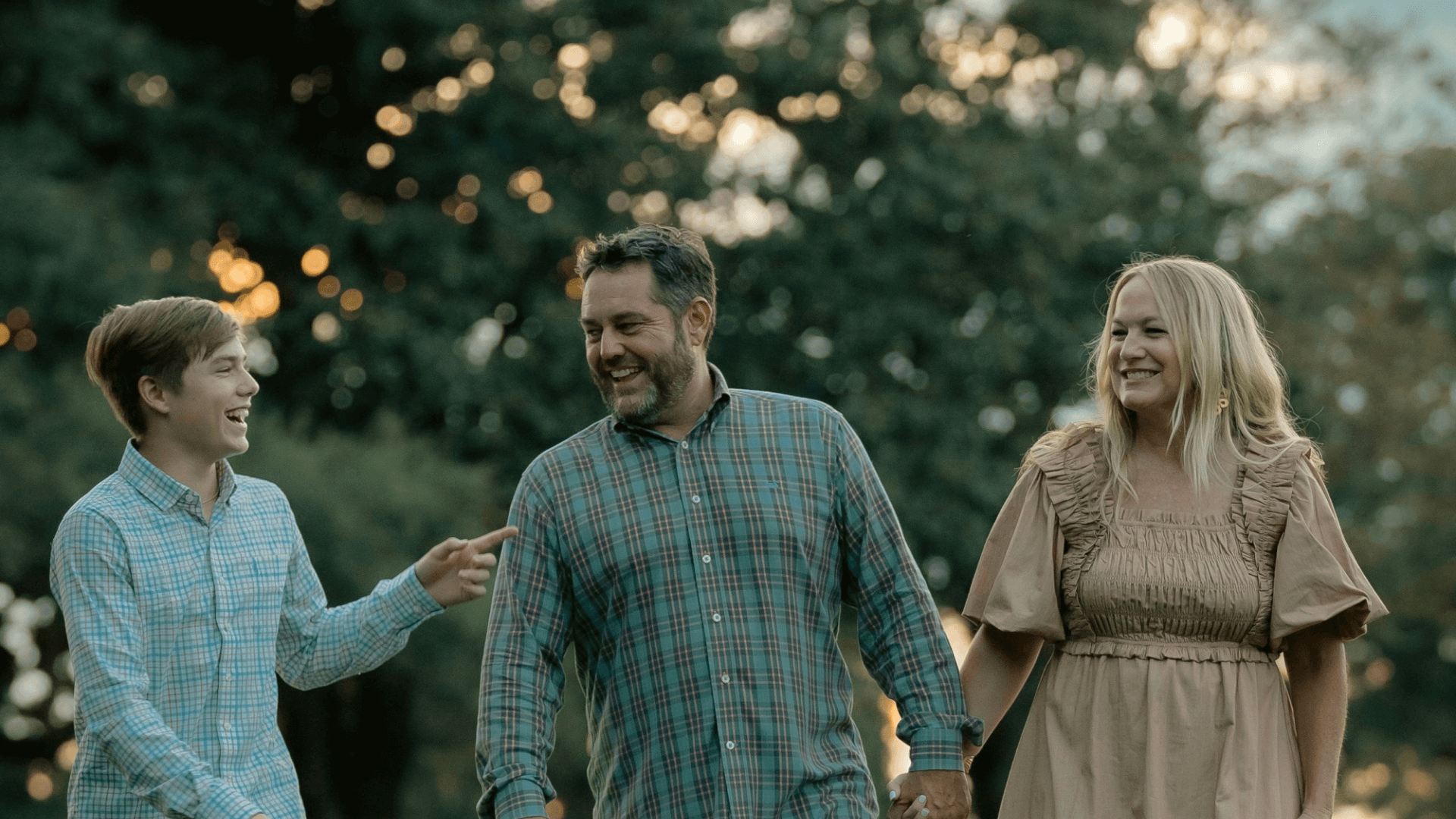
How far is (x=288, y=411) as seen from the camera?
47.8 feet

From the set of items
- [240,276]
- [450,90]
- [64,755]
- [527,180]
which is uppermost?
[450,90]

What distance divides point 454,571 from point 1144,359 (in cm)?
169

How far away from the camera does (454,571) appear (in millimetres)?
3986

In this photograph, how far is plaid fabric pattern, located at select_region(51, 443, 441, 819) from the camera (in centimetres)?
343

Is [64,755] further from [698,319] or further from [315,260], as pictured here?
[698,319]

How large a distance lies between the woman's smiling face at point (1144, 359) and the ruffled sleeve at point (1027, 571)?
12.4 inches

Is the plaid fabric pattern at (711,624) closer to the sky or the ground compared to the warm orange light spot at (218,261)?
closer to the ground

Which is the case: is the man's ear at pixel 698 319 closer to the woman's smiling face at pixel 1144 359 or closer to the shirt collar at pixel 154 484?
the woman's smiling face at pixel 1144 359

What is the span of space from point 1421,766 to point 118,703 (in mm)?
24244

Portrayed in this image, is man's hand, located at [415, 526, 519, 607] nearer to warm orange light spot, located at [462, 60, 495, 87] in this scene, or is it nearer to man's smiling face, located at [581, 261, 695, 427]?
man's smiling face, located at [581, 261, 695, 427]

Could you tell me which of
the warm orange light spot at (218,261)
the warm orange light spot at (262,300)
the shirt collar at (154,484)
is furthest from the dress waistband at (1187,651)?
the warm orange light spot at (262,300)

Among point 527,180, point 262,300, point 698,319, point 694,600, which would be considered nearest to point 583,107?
point 527,180

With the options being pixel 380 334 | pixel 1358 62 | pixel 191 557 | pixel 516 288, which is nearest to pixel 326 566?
pixel 380 334

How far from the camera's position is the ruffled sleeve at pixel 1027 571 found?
3.97 m
